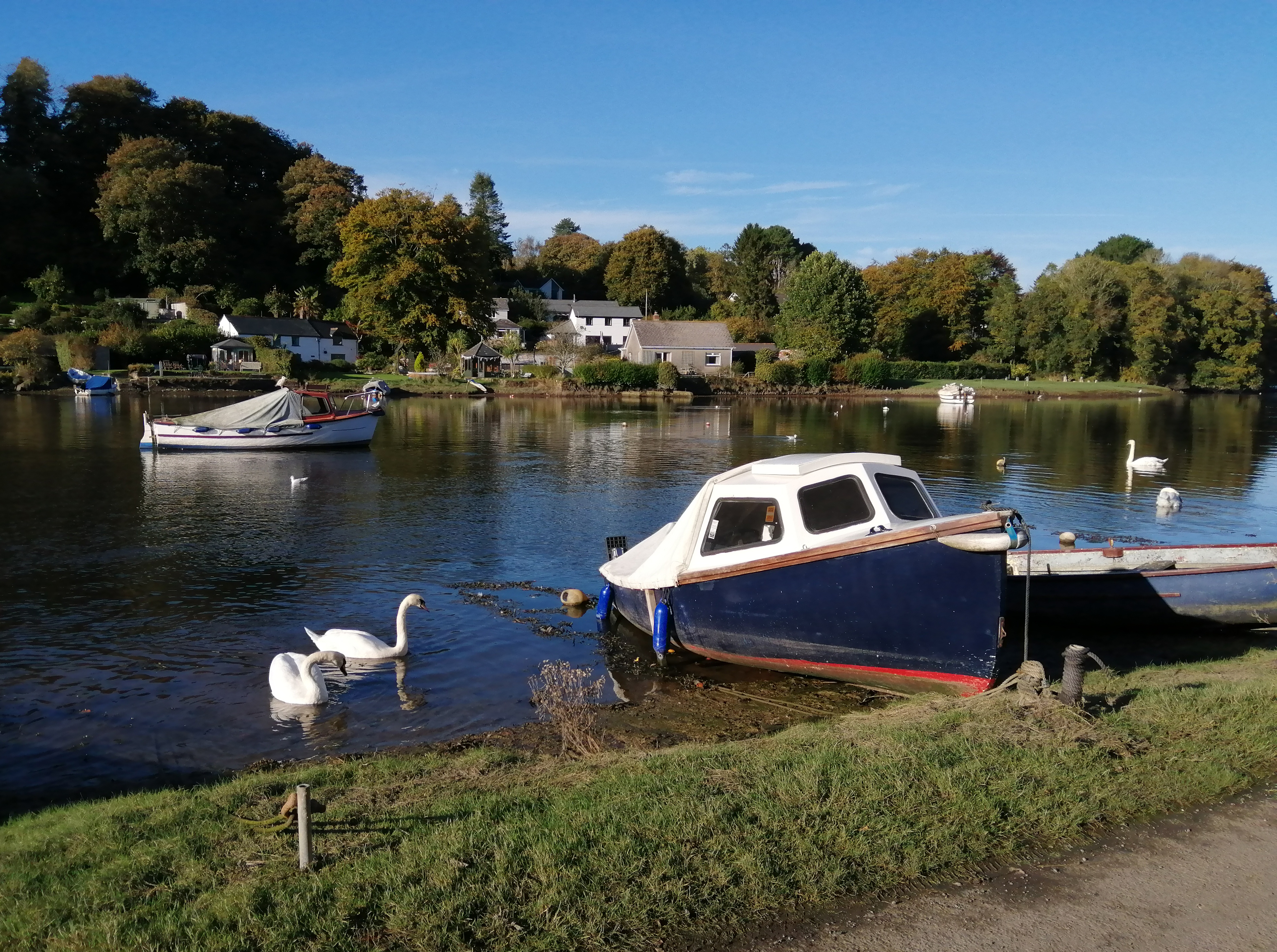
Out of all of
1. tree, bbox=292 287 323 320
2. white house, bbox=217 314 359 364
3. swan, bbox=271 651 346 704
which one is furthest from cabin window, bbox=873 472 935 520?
tree, bbox=292 287 323 320

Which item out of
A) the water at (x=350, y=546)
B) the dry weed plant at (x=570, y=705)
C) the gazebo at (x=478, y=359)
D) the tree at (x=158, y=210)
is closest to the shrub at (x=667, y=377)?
the gazebo at (x=478, y=359)

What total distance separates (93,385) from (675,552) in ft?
231

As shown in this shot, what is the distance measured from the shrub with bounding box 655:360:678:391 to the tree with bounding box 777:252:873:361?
18.7 metres

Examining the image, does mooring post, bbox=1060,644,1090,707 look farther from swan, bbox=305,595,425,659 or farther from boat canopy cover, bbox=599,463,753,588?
swan, bbox=305,595,425,659

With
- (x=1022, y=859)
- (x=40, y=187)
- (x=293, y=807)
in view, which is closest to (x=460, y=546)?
(x=293, y=807)

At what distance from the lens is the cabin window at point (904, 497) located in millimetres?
13125

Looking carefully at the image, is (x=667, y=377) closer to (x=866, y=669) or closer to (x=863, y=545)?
→ (x=866, y=669)

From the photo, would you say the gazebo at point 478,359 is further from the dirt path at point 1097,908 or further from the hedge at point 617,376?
the dirt path at point 1097,908

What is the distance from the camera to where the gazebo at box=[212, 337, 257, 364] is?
85288 mm

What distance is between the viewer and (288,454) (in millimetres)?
40781

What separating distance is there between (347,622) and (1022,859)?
490 inches

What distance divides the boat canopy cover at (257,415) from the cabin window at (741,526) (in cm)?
3210

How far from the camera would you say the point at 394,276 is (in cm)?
8444

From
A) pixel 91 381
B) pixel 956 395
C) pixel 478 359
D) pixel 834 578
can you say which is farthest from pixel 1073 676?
pixel 478 359
